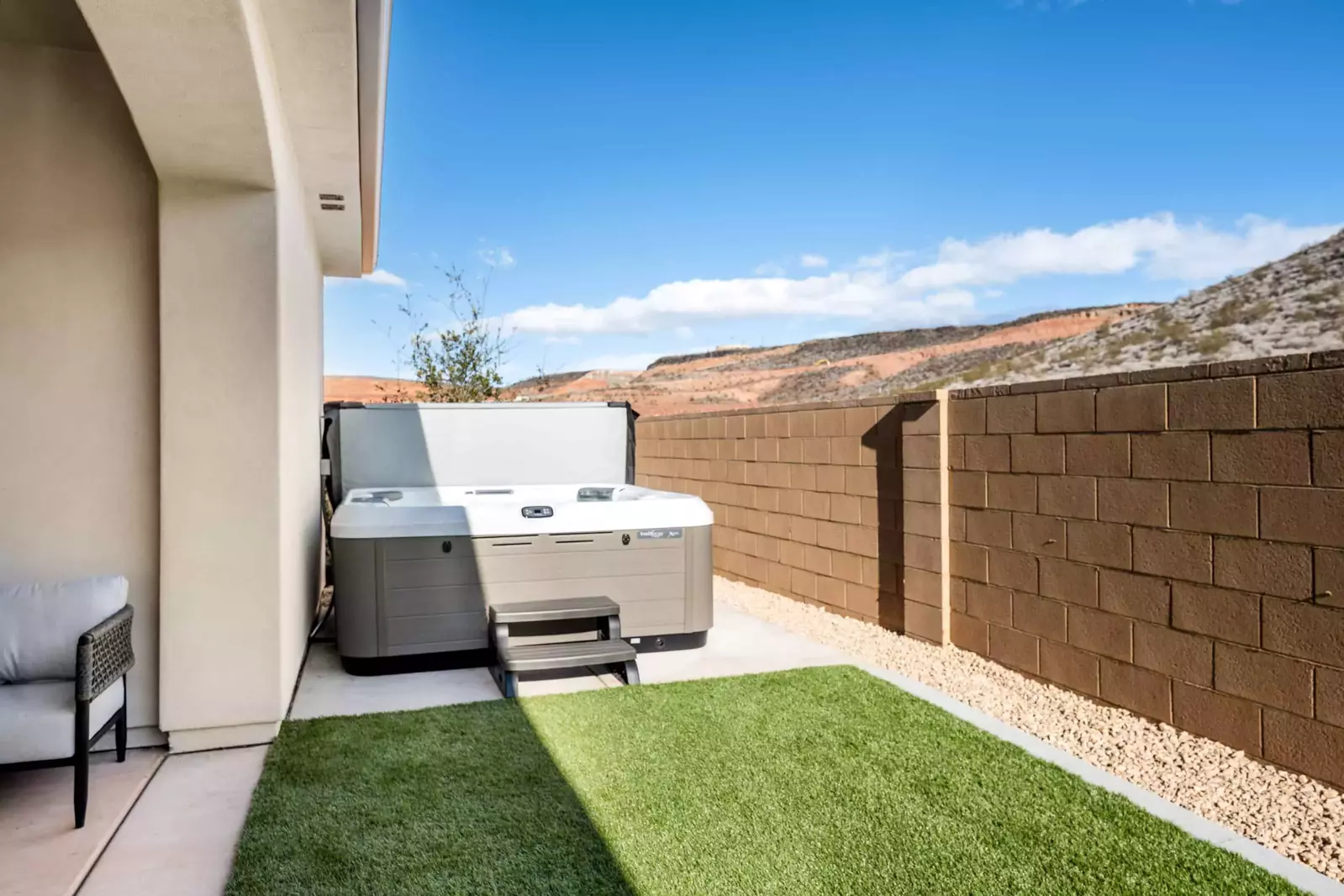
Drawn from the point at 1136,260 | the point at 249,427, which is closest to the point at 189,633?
the point at 249,427

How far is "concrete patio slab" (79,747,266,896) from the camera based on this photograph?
81.0 inches

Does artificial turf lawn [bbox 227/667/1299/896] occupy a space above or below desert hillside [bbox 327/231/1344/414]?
below

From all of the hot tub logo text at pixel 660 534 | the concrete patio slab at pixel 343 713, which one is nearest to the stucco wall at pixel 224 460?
the concrete patio slab at pixel 343 713

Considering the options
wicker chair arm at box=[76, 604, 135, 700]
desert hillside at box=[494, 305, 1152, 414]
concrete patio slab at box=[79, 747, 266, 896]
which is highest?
Result: desert hillside at box=[494, 305, 1152, 414]

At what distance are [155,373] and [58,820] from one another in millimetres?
1461

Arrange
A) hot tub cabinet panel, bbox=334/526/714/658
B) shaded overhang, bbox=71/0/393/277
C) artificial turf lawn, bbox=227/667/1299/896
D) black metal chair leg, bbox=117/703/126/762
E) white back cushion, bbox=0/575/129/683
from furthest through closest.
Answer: hot tub cabinet panel, bbox=334/526/714/658
black metal chair leg, bbox=117/703/126/762
white back cushion, bbox=0/575/129/683
shaded overhang, bbox=71/0/393/277
artificial turf lawn, bbox=227/667/1299/896

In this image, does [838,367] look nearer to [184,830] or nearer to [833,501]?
[833,501]

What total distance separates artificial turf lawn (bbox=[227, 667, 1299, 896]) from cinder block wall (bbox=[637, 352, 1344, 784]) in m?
0.62

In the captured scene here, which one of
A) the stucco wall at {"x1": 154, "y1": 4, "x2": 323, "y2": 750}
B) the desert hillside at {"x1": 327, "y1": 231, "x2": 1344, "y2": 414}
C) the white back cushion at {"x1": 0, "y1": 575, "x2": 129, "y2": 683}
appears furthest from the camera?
the desert hillside at {"x1": 327, "y1": 231, "x2": 1344, "y2": 414}

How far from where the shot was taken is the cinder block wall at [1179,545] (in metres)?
2.41

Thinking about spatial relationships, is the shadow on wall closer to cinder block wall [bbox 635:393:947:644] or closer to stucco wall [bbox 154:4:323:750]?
cinder block wall [bbox 635:393:947:644]

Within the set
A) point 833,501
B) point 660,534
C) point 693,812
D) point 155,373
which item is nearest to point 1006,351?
point 833,501

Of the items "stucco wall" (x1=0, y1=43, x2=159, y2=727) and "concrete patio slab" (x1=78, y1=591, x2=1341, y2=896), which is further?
"stucco wall" (x1=0, y1=43, x2=159, y2=727)

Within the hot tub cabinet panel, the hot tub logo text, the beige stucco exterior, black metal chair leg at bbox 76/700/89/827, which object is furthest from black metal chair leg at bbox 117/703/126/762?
the hot tub logo text
